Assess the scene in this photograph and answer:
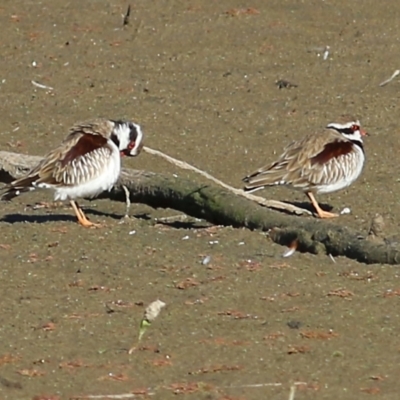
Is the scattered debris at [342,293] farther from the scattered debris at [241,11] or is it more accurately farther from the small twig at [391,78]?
the scattered debris at [241,11]

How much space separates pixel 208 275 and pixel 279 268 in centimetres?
42

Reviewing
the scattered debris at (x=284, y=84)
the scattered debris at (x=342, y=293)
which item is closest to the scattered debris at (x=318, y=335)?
the scattered debris at (x=342, y=293)

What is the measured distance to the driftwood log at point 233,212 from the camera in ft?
25.5

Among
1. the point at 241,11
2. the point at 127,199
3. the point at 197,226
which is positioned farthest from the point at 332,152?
the point at 241,11

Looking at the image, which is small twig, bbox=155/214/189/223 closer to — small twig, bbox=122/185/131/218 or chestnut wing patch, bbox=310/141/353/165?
small twig, bbox=122/185/131/218

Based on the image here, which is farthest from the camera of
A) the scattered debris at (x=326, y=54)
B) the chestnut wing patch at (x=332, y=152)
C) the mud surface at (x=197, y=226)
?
the scattered debris at (x=326, y=54)

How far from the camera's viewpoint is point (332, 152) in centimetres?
984

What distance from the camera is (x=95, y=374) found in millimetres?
6020

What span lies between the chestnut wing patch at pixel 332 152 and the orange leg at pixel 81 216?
69.2 inches

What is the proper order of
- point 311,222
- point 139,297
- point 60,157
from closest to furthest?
1. point 139,297
2. point 311,222
3. point 60,157

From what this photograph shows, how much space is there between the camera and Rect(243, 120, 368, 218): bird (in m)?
9.53

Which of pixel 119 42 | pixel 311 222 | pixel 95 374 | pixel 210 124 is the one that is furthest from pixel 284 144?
pixel 95 374

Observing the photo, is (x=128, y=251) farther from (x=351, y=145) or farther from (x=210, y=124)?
(x=210, y=124)

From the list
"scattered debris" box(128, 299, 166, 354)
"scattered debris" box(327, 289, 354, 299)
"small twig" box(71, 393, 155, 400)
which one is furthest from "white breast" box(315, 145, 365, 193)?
"small twig" box(71, 393, 155, 400)
